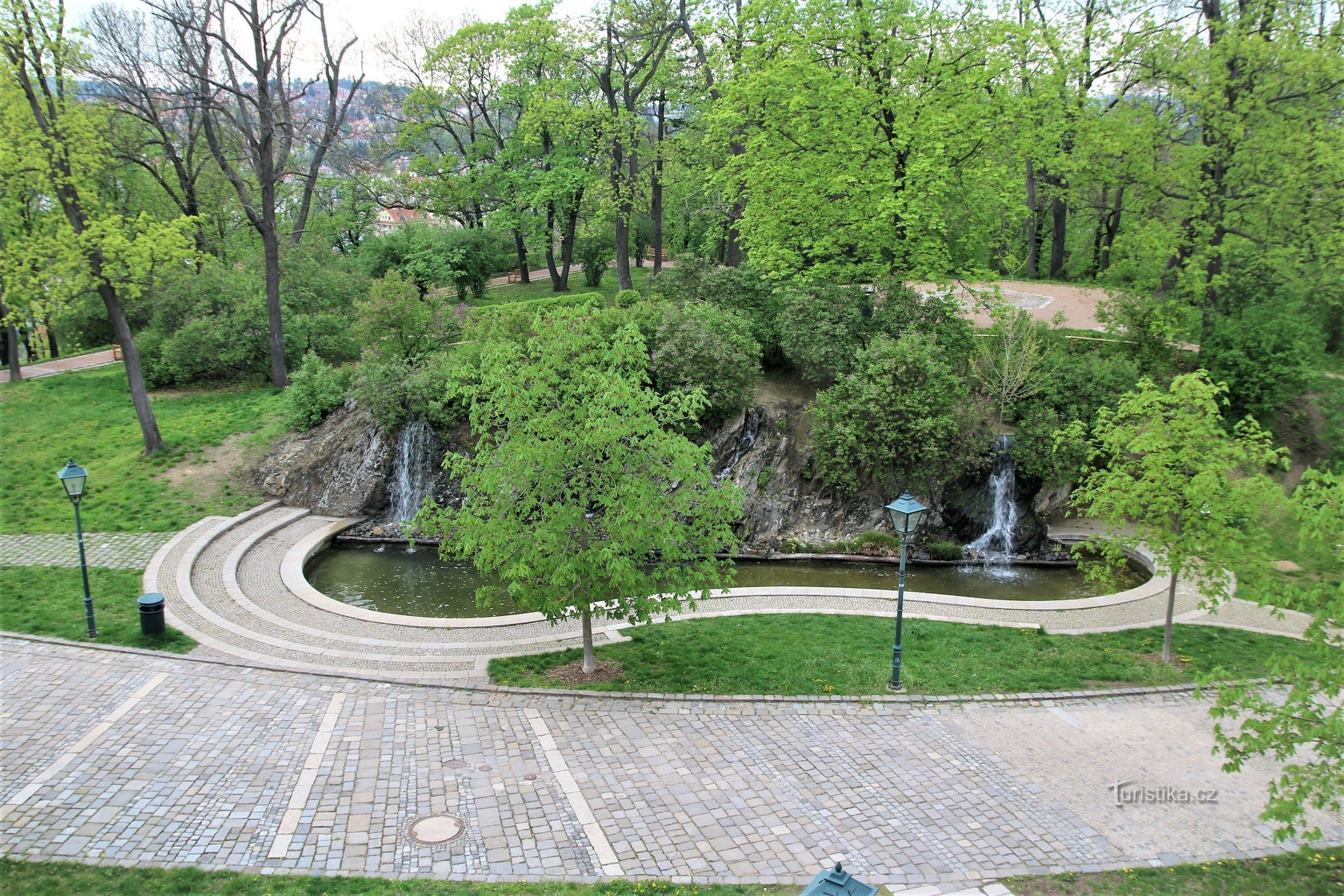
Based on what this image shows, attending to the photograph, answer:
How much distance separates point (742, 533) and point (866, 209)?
30.8 ft

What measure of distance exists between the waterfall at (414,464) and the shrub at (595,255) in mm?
17164

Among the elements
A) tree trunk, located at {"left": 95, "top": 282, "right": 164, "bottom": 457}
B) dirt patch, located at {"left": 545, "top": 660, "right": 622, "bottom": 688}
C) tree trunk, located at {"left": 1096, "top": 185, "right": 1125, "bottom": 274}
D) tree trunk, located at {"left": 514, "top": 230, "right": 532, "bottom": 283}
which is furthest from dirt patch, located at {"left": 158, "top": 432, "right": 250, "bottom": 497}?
tree trunk, located at {"left": 1096, "top": 185, "right": 1125, "bottom": 274}

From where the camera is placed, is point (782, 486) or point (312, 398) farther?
point (312, 398)

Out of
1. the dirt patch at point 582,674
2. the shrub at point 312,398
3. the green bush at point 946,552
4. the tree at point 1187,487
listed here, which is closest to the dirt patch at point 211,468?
the shrub at point 312,398

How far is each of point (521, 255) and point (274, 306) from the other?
44.4 ft

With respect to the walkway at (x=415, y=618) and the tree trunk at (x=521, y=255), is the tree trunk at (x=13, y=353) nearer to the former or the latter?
the walkway at (x=415, y=618)

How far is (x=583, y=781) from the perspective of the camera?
10.3 metres

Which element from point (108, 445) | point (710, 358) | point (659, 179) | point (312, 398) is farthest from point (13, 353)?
point (710, 358)

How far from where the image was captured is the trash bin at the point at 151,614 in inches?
555

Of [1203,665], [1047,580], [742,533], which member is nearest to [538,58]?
[742,533]

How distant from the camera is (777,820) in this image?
377 inches

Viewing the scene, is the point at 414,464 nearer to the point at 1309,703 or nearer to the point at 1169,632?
the point at 1169,632

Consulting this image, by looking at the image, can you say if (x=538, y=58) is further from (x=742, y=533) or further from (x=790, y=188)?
(x=742, y=533)

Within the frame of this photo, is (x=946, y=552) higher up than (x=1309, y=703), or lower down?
lower down
